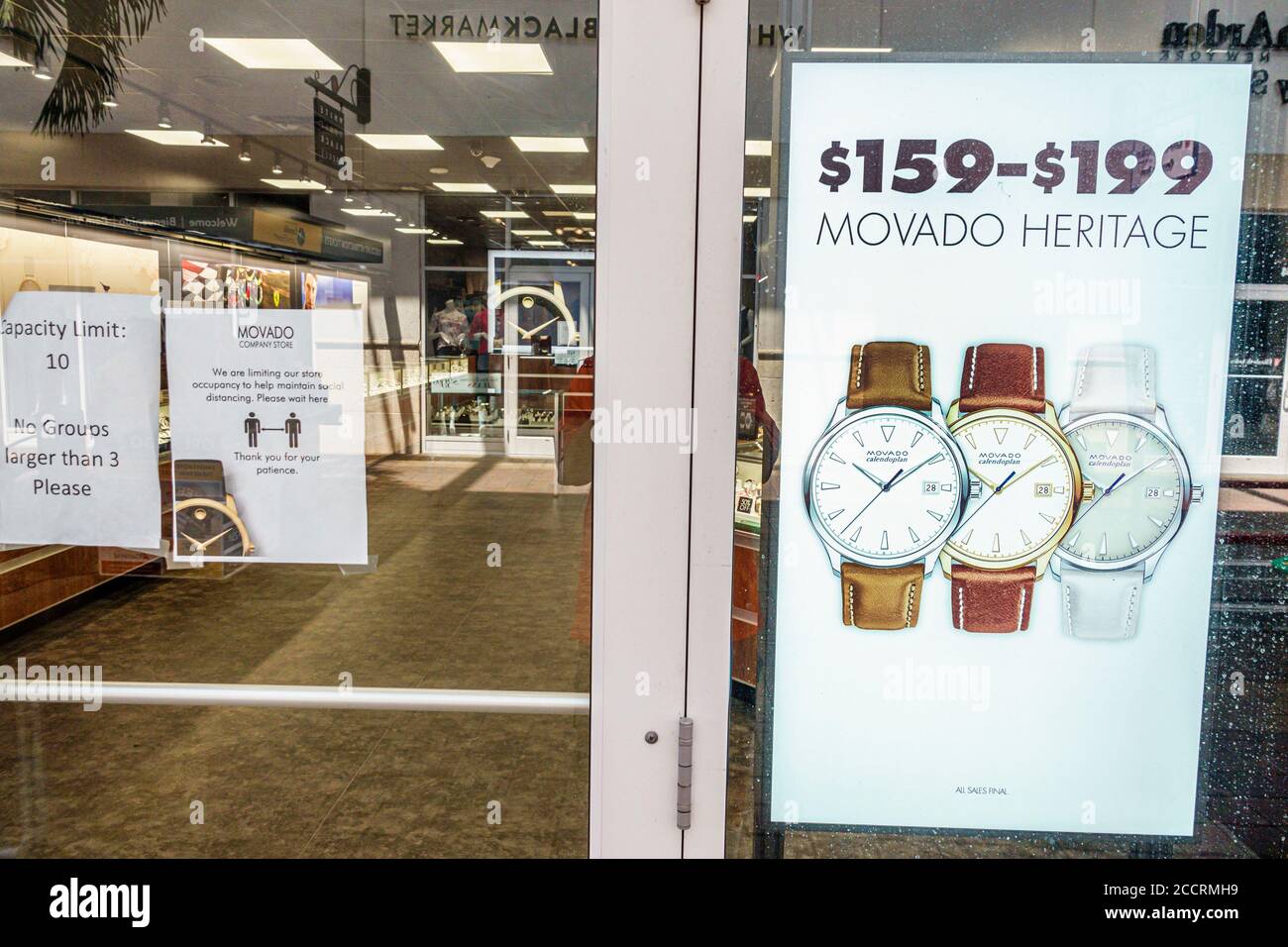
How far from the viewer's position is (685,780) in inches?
80.9

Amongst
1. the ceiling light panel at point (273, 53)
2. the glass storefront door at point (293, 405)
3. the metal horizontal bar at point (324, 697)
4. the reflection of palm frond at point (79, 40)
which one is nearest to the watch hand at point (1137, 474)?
the glass storefront door at point (293, 405)

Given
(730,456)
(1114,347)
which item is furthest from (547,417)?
(1114,347)

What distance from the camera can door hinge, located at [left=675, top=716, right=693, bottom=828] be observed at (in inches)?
80.3

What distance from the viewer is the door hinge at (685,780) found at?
2039 mm

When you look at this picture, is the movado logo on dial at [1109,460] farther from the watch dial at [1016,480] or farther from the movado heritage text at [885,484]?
the movado heritage text at [885,484]

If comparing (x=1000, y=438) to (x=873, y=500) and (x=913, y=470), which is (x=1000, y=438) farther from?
(x=873, y=500)

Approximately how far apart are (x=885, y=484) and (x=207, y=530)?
1.75 meters

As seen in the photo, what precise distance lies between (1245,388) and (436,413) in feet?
7.68

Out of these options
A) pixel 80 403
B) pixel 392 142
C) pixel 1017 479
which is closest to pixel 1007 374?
pixel 1017 479

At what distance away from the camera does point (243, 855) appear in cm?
333

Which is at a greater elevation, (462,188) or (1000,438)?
(462,188)

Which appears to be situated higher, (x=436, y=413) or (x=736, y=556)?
(x=436, y=413)

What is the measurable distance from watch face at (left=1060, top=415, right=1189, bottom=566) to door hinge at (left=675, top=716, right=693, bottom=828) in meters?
1.00
